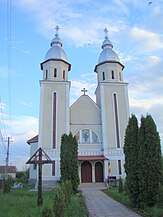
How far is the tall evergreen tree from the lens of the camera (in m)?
9.60

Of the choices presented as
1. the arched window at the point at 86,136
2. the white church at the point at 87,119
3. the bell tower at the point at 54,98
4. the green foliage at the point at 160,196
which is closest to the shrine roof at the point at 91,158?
the white church at the point at 87,119

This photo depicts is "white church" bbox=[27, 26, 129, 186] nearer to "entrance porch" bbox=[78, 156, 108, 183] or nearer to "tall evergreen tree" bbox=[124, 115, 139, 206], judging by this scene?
"entrance porch" bbox=[78, 156, 108, 183]

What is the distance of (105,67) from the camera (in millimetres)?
28578

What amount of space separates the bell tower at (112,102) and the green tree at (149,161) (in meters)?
15.6

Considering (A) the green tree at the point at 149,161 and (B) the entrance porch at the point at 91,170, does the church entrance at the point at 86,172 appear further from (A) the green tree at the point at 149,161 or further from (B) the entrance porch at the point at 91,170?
(A) the green tree at the point at 149,161

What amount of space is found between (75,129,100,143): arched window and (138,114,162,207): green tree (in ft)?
A: 54.3

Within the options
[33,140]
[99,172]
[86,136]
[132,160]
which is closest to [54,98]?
[86,136]

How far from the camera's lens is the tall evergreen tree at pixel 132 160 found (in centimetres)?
960

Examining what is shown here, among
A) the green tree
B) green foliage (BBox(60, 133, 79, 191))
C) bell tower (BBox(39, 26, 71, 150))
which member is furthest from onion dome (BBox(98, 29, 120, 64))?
the green tree

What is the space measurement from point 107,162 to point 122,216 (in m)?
16.9

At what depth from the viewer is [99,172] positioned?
25.5 m

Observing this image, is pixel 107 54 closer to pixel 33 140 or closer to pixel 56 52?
pixel 56 52

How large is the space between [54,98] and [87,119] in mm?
4397

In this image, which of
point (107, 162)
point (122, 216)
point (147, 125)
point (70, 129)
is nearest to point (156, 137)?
point (147, 125)
